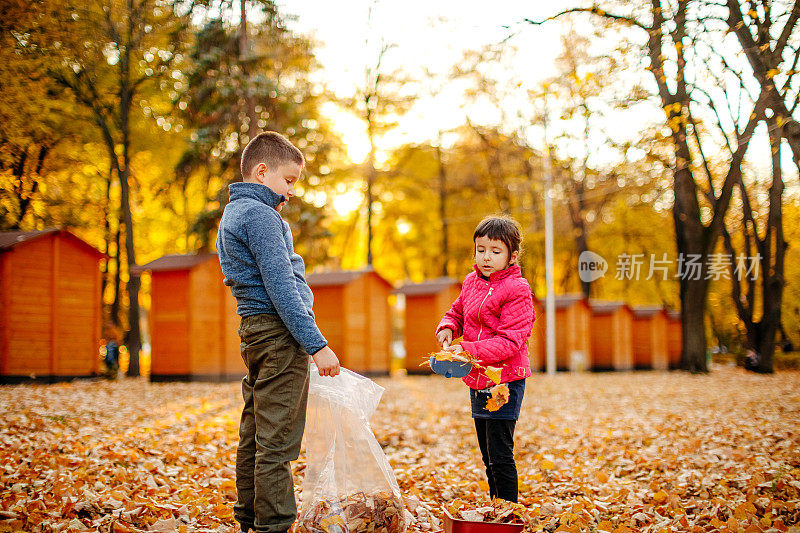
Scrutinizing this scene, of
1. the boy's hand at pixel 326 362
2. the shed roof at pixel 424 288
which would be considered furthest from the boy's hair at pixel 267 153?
the shed roof at pixel 424 288

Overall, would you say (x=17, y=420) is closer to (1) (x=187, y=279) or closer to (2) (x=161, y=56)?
(1) (x=187, y=279)

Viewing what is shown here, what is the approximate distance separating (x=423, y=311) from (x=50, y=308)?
1047 cm

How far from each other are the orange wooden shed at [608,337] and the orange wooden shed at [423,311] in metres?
7.87

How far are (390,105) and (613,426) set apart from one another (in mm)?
18588

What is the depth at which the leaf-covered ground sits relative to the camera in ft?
12.8

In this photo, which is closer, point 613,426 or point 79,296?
point 613,426

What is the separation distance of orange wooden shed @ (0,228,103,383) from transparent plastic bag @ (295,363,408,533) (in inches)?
362

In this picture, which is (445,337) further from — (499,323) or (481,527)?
(481,527)

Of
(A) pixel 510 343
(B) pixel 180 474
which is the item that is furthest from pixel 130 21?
(A) pixel 510 343

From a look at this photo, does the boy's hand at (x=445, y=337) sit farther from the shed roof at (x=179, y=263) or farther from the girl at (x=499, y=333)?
the shed roof at (x=179, y=263)

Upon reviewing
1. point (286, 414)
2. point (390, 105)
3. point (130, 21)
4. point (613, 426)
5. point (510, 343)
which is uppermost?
point (390, 105)

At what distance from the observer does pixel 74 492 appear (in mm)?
4156

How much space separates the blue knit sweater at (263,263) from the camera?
117 inches

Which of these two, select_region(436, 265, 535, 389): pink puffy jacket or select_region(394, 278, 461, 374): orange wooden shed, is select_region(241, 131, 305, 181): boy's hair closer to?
A: select_region(436, 265, 535, 389): pink puffy jacket
